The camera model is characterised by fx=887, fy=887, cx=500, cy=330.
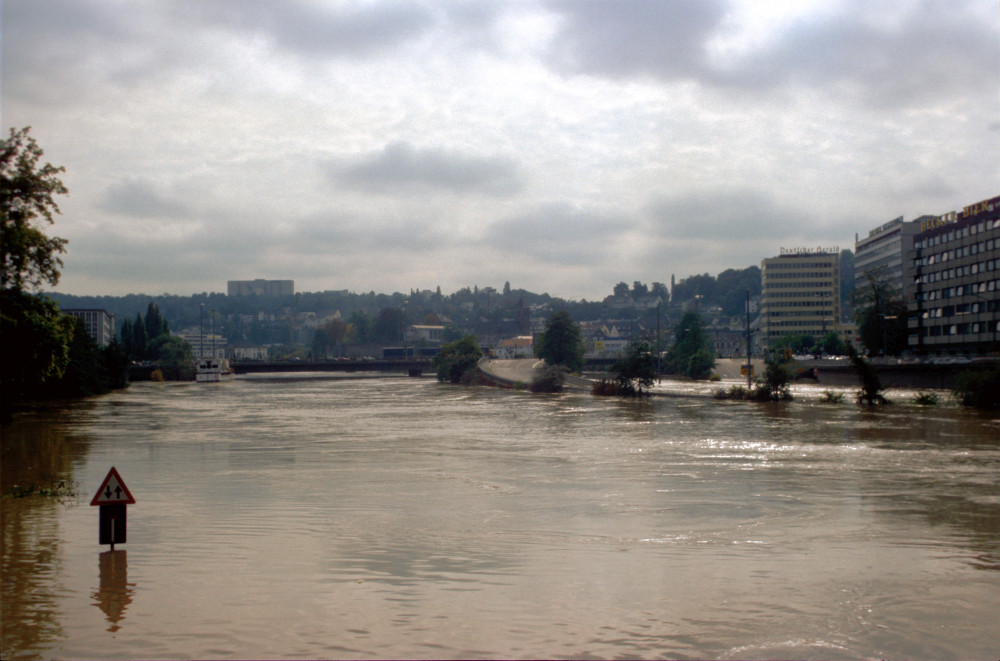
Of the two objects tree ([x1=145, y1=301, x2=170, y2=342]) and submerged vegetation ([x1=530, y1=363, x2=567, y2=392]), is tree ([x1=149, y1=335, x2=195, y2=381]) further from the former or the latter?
submerged vegetation ([x1=530, y1=363, x2=567, y2=392])

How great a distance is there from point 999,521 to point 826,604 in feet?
27.9

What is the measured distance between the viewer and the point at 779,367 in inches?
2726

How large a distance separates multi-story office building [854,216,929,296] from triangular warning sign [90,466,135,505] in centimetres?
13921

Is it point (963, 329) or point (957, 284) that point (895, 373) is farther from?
point (957, 284)

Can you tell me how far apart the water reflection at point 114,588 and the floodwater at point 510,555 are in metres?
0.05

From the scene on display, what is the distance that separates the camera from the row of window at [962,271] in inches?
3782

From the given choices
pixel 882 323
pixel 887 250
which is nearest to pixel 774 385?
pixel 882 323

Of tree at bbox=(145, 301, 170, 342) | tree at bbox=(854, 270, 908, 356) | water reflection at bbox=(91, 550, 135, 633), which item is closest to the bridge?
tree at bbox=(145, 301, 170, 342)

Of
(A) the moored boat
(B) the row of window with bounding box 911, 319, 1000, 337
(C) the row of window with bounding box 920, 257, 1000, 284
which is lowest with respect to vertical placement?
(A) the moored boat

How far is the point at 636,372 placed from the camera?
261ft

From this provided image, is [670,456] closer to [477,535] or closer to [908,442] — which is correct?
[908,442]

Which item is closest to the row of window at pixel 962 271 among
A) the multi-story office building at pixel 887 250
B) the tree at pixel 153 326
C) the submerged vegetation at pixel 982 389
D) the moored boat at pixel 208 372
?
the multi-story office building at pixel 887 250

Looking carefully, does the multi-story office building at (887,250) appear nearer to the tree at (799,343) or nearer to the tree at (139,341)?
the tree at (799,343)

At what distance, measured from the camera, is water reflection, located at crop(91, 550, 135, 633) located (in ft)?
34.0
